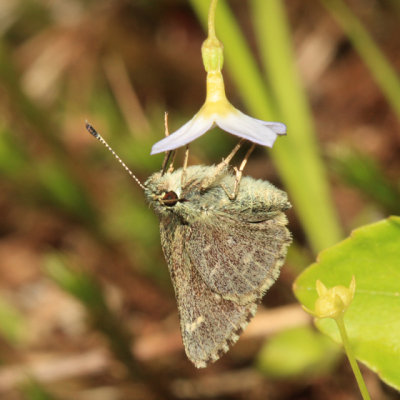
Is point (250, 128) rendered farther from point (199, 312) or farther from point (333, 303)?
point (199, 312)

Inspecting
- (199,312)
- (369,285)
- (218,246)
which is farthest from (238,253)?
(369,285)

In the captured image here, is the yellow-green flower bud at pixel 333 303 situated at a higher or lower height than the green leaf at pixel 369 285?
higher

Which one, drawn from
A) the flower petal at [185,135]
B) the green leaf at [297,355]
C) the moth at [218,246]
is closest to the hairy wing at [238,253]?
the moth at [218,246]

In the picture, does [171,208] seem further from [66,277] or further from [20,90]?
[20,90]

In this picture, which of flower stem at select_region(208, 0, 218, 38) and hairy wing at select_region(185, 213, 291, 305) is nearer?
flower stem at select_region(208, 0, 218, 38)

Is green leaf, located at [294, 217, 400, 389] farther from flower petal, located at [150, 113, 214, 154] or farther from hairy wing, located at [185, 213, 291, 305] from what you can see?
flower petal, located at [150, 113, 214, 154]

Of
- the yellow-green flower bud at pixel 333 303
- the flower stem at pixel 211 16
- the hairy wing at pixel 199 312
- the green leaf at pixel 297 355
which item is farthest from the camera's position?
the green leaf at pixel 297 355

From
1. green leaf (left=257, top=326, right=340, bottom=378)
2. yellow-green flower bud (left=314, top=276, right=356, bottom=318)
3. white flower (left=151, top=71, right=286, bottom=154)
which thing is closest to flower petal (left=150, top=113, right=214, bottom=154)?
white flower (left=151, top=71, right=286, bottom=154)

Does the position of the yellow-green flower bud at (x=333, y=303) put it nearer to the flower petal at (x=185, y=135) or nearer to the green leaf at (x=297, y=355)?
the flower petal at (x=185, y=135)
